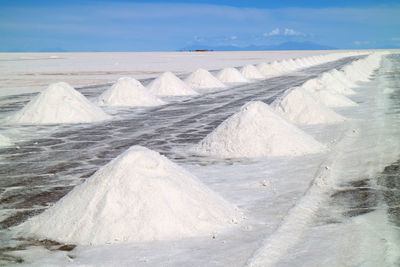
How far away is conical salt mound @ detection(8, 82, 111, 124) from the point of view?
14.6m

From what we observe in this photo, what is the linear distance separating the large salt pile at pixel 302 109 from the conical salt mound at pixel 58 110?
5.69 meters

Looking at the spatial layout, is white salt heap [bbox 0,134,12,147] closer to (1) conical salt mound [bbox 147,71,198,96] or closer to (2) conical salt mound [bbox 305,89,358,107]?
(2) conical salt mound [bbox 305,89,358,107]

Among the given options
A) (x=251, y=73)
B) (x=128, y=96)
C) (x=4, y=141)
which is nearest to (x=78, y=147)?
(x=4, y=141)

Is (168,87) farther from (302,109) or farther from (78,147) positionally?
(78,147)

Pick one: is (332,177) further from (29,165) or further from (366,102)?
(366,102)

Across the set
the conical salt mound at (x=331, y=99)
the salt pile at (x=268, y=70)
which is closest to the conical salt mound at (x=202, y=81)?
the conical salt mound at (x=331, y=99)

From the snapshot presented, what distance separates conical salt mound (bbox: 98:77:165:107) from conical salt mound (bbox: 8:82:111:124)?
3.26 meters

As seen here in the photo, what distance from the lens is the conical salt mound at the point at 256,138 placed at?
9562mm

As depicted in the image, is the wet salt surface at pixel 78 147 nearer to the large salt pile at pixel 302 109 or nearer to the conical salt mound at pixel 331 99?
the large salt pile at pixel 302 109

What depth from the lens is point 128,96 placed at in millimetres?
19031

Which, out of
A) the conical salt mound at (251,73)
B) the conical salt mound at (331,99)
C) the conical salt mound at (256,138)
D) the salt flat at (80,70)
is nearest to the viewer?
the conical salt mound at (256,138)

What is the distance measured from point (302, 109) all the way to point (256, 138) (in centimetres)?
408

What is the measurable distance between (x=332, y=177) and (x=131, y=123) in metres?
7.91

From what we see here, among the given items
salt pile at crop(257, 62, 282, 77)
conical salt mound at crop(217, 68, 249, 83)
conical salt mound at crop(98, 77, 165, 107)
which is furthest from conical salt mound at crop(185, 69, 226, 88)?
salt pile at crop(257, 62, 282, 77)
